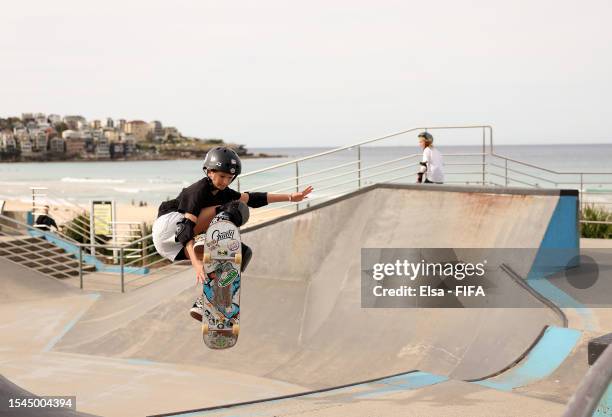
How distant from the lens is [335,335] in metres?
10.7

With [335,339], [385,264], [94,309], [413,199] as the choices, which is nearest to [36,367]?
[94,309]

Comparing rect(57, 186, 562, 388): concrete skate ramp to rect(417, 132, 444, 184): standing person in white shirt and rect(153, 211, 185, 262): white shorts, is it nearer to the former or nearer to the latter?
rect(417, 132, 444, 184): standing person in white shirt

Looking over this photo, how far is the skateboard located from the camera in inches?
182

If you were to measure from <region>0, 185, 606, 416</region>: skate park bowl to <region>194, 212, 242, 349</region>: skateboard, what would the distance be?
1.78 meters

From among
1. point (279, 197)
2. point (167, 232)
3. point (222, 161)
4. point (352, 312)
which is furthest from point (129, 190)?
point (222, 161)

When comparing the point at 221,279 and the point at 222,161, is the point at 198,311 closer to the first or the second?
the point at 221,279

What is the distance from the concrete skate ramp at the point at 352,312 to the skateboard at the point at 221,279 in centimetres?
407

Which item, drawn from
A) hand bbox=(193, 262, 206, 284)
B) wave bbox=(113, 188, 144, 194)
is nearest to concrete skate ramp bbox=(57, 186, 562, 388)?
hand bbox=(193, 262, 206, 284)

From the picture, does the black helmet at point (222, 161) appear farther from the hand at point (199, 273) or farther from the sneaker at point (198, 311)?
the sneaker at point (198, 311)

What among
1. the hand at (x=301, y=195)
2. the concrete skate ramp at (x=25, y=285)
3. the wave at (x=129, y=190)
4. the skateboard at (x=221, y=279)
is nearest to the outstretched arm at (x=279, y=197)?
the hand at (x=301, y=195)

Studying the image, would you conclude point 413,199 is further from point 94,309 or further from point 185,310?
point 94,309

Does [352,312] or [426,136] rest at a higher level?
[426,136]

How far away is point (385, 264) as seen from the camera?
1179 cm

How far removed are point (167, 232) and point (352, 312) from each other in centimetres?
680
